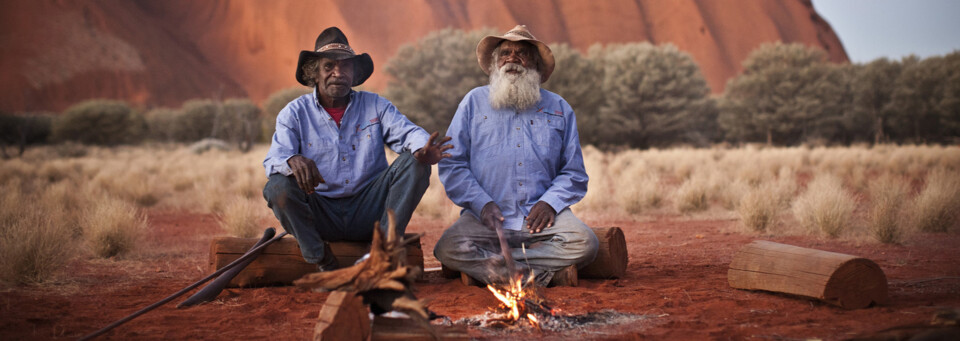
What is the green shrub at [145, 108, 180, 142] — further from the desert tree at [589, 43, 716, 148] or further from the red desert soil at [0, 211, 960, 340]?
the red desert soil at [0, 211, 960, 340]

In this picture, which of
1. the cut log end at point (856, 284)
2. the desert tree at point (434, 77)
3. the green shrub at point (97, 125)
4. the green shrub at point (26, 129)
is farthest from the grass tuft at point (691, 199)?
the green shrub at point (97, 125)

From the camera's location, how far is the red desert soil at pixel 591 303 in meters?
3.23

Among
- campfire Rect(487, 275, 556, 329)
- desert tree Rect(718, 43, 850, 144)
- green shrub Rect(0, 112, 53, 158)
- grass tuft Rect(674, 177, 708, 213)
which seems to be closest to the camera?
campfire Rect(487, 275, 556, 329)

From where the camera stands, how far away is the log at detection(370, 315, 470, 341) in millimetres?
2695

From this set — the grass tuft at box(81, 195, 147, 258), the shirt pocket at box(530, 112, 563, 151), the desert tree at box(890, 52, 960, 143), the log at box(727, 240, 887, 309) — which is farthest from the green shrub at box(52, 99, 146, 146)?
the desert tree at box(890, 52, 960, 143)

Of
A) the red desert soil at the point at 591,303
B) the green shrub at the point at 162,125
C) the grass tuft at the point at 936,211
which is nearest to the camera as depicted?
the red desert soil at the point at 591,303

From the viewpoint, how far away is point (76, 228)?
24.2ft

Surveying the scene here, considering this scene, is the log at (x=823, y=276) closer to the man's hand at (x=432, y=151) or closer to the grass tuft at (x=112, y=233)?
the man's hand at (x=432, y=151)

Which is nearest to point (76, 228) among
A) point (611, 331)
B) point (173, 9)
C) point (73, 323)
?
point (73, 323)

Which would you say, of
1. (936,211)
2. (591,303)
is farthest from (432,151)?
(936,211)

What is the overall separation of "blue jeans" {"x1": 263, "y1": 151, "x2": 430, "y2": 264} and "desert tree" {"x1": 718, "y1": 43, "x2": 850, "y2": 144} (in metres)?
30.4

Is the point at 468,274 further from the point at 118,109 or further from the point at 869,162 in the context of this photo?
the point at 118,109

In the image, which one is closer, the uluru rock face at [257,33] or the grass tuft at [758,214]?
the grass tuft at [758,214]

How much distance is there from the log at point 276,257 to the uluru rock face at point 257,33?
150 feet
